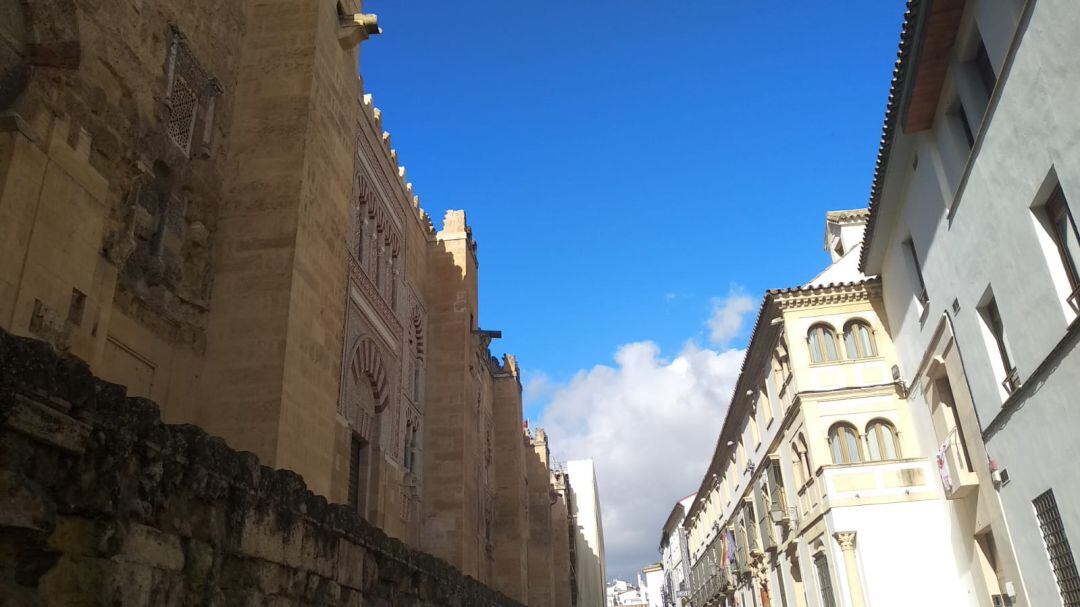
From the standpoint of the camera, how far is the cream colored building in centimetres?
1471

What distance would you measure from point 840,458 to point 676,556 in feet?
130

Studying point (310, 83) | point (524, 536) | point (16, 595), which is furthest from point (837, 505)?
point (16, 595)

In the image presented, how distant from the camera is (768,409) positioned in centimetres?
2067

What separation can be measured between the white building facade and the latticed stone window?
896 centimetres

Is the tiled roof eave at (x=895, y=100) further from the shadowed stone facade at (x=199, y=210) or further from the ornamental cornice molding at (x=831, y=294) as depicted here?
the shadowed stone facade at (x=199, y=210)

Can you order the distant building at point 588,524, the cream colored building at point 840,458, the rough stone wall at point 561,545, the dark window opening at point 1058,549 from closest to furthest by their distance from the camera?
the dark window opening at point 1058,549, the cream colored building at point 840,458, the rough stone wall at point 561,545, the distant building at point 588,524

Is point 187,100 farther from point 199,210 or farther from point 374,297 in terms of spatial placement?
Answer: point 374,297

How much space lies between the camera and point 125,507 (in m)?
2.84

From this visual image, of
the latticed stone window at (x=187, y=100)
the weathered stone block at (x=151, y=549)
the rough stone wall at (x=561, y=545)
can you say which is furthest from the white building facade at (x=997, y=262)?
the rough stone wall at (x=561, y=545)

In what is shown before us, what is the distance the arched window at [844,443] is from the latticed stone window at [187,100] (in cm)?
1324

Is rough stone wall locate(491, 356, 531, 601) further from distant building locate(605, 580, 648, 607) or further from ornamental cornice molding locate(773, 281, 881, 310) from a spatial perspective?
distant building locate(605, 580, 648, 607)

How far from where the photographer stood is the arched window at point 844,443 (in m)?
16.3

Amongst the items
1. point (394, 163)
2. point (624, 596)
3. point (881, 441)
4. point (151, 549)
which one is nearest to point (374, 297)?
point (394, 163)

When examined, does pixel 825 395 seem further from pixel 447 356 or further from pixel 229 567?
pixel 229 567
